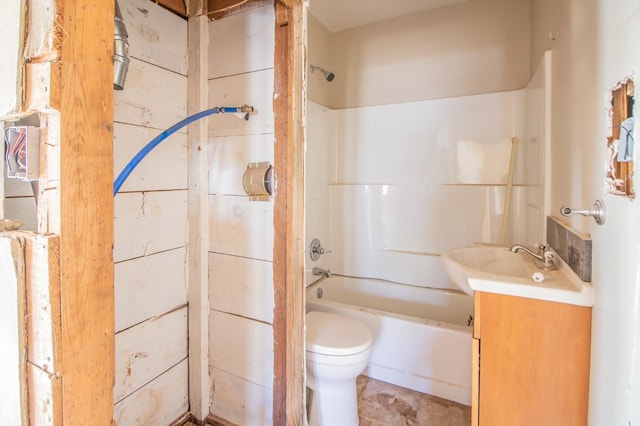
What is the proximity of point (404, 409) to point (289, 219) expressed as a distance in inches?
50.0

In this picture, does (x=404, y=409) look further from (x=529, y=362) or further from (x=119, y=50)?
(x=119, y=50)

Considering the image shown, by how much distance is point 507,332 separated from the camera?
1.08 m

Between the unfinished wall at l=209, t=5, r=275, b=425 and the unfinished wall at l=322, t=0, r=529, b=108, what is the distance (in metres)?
1.31

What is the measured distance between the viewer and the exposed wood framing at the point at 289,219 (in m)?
1.24

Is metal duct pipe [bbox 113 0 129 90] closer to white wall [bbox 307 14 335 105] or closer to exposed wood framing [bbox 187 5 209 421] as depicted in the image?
exposed wood framing [bbox 187 5 209 421]

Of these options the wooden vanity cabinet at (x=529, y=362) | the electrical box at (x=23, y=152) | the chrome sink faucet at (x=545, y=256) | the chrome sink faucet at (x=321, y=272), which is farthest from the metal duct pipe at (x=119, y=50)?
the chrome sink faucet at (x=545, y=256)

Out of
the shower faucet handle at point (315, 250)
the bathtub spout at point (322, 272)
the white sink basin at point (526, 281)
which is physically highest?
the white sink basin at point (526, 281)

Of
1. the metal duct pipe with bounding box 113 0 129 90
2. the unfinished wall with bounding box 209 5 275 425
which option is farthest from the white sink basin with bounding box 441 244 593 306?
the metal duct pipe with bounding box 113 0 129 90

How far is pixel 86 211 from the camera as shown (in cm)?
61

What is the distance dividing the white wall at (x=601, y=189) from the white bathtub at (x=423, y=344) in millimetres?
797

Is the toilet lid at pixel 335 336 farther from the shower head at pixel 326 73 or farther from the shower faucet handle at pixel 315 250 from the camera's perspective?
the shower head at pixel 326 73

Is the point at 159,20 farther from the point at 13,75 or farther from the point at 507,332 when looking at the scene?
the point at 507,332

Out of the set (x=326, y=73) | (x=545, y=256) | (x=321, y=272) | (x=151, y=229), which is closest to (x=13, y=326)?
(x=151, y=229)

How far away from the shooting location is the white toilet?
4.66ft
